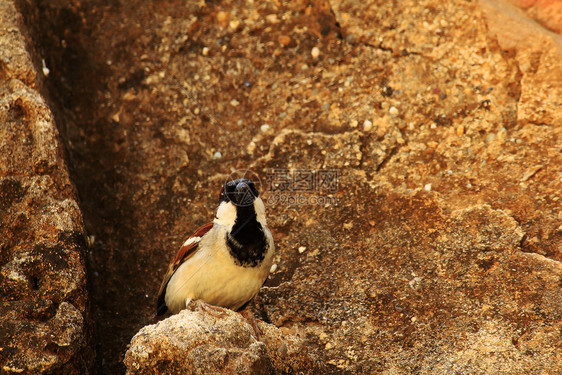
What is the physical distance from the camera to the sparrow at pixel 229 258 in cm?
363

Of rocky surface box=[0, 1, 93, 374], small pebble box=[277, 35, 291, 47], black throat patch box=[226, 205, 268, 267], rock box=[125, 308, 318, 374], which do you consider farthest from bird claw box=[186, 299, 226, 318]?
small pebble box=[277, 35, 291, 47]

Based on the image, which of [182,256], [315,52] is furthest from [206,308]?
[315,52]

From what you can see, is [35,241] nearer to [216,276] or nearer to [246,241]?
[216,276]

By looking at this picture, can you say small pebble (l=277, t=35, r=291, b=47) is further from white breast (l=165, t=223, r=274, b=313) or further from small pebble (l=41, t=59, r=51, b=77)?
white breast (l=165, t=223, r=274, b=313)

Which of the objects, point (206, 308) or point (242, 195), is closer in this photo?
point (206, 308)

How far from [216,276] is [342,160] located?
1.60 m

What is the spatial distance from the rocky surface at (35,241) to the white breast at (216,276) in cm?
59

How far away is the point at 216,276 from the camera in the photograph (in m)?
3.63

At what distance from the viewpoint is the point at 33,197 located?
3752 millimetres

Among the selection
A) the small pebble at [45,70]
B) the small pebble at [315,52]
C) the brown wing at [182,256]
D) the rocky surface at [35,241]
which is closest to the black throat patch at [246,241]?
the brown wing at [182,256]

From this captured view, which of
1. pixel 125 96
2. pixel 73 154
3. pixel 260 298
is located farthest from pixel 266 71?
pixel 260 298

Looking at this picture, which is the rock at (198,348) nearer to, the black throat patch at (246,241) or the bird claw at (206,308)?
the bird claw at (206,308)

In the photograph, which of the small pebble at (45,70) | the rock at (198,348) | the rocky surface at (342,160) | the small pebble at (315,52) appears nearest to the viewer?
the rock at (198,348)

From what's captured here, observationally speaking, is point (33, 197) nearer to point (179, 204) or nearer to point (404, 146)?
point (179, 204)
